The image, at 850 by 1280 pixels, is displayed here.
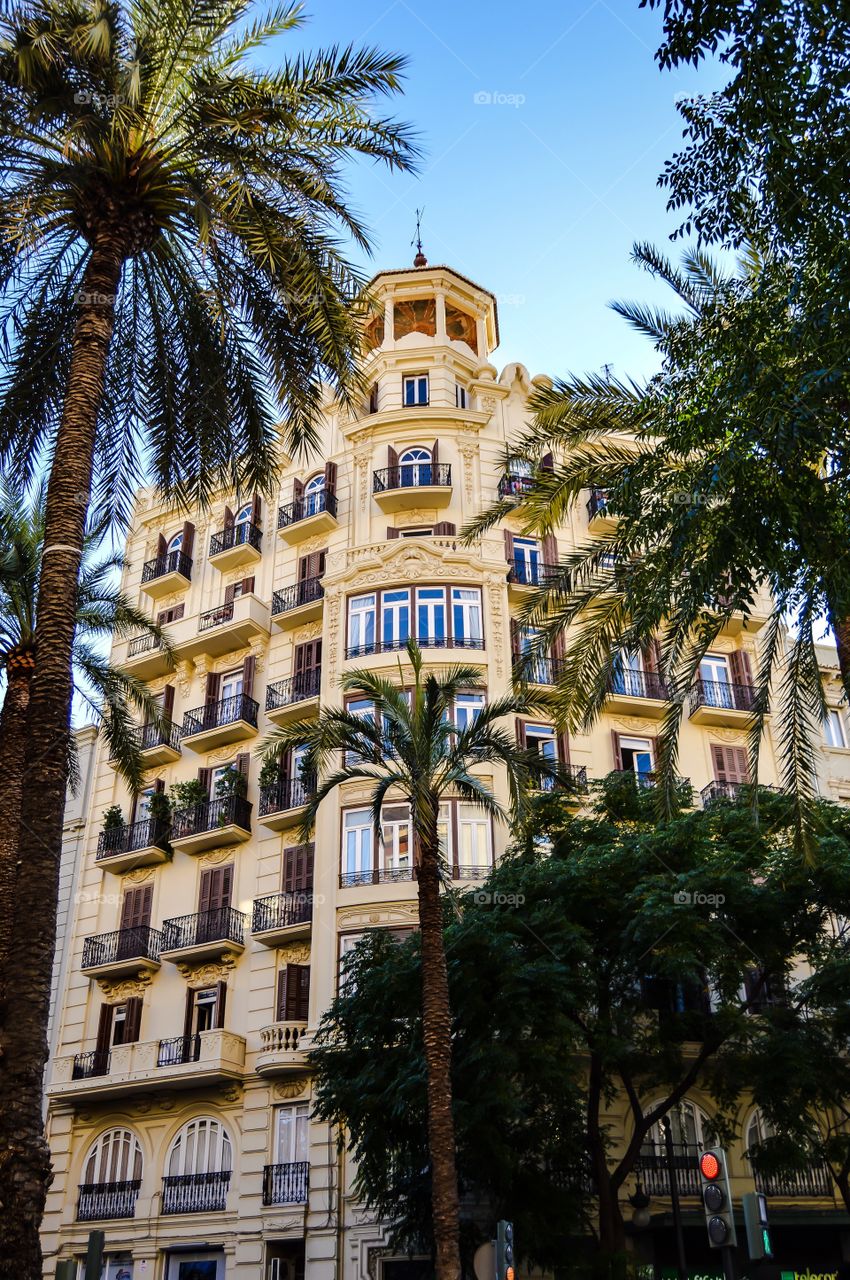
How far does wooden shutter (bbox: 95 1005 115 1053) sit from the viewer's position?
106 ft

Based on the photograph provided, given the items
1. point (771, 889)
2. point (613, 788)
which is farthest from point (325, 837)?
point (771, 889)

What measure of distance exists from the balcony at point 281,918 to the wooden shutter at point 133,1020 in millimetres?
4236

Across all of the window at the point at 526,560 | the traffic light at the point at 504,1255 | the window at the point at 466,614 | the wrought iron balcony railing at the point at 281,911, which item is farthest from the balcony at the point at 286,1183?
the window at the point at 526,560

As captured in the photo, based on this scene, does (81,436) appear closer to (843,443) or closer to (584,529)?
(843,443)

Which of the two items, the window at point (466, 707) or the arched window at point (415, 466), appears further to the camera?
the arched window at point (415, 466)

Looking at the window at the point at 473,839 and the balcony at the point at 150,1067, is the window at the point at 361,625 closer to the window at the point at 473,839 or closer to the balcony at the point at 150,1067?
the window at the point at 473,839

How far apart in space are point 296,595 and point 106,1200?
54.0ft

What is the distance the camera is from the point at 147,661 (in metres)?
36.9

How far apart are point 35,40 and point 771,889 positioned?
18.7m

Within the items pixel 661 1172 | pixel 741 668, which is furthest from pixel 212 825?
pixel 741 668

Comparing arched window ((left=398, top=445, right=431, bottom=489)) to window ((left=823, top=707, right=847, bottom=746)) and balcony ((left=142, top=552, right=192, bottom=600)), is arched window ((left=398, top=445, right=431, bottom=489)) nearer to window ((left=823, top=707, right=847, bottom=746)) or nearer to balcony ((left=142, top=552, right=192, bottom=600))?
balcony ((left=142, top=552, right=192, bottom=600))

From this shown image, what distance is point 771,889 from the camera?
2328 centimetres

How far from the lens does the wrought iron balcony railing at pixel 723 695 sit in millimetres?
33469

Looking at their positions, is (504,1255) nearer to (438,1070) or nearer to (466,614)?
(438,1070)
